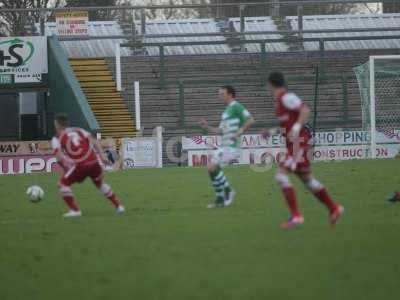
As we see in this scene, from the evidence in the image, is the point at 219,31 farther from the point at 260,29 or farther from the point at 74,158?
the point at 74,158

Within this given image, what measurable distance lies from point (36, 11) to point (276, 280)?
31943mm

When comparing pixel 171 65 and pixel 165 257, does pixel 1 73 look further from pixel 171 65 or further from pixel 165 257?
pixel 165 257

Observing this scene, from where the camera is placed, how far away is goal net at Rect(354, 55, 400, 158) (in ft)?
116

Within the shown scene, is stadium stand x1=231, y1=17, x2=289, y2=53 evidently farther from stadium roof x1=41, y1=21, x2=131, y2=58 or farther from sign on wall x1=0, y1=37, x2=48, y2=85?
sign on wall x1=0, y1=37, x2=48, y2=85

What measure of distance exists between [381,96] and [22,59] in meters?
12.6

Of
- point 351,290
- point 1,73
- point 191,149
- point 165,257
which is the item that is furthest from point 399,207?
point 1,73

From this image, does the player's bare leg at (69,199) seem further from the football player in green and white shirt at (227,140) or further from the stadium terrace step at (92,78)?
the stadium terrace step at (92,78)

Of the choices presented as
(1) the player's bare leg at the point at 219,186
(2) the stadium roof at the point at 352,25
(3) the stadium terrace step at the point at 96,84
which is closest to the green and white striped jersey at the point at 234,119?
(1) the player's bare leg at the point at 219,186

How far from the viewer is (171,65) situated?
134ft

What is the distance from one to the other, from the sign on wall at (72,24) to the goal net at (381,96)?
1030 cm

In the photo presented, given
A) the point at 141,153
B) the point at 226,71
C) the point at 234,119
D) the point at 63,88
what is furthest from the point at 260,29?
the point at 234,119

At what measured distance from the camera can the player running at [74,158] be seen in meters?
15.0

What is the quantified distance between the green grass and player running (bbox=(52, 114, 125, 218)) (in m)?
0.43

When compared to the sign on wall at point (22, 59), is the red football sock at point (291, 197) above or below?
below
